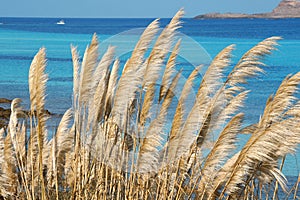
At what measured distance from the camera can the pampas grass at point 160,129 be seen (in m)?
3.74

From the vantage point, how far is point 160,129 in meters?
4.29

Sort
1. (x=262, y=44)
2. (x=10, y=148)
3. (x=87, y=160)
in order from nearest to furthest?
(x=262, y=44) → (x=87, y=160) → (x=10, y=148)

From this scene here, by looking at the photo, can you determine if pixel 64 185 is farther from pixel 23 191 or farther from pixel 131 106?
pixel 131 106

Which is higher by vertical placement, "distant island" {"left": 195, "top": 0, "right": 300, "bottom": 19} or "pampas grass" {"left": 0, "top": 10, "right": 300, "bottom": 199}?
"distant island" {"left": 195, "top": 0, "right": 300, "bottom": 19}

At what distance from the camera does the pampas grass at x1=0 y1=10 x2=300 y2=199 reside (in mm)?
3736

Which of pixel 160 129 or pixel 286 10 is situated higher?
pixel 286 10

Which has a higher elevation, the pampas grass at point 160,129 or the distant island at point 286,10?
the distant island at point 286,10

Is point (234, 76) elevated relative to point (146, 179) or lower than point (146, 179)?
elevated

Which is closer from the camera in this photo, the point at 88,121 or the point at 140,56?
the point at 140,56

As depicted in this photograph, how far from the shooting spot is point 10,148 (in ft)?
16.4

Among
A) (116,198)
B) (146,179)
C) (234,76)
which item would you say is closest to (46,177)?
(116,198)

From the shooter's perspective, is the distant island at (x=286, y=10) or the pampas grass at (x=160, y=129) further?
the distant island at (x=286, y=10)

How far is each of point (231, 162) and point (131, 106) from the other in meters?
0.86

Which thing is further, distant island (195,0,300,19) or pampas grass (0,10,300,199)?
distant island (195,0,300,19)
